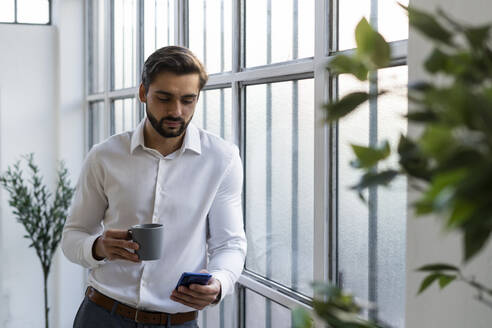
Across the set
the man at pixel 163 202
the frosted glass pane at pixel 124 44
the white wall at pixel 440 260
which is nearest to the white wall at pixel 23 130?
the frosted glass pane at pixel 124 44

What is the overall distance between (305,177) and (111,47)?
10.0ft

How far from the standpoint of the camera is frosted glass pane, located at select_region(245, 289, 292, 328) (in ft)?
7.82

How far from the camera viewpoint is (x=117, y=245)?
1.92 m

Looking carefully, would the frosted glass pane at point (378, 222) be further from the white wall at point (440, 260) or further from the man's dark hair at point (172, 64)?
the man's dark hair at point (172, 64)

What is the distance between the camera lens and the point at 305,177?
220cm

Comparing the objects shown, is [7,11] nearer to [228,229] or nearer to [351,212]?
[228,229]

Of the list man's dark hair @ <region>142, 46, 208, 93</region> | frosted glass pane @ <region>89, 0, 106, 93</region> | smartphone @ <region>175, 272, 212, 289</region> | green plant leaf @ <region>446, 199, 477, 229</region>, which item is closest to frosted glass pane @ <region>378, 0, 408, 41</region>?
man's dark hair @ <region>142, 46, 208, 93</region>

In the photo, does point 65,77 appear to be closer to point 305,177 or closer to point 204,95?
point 204,95

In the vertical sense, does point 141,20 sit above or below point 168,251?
above

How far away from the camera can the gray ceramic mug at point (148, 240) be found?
1.86m

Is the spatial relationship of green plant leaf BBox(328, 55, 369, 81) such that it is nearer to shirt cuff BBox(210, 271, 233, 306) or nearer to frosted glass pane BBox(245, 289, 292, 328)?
shirt cuff BBox(210, 271, 233, 306)

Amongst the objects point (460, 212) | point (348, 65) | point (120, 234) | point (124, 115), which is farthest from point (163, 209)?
point (124, 115)

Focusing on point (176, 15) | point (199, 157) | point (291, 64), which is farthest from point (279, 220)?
point (176, 15)

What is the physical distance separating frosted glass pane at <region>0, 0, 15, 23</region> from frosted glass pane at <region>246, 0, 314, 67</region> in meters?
3.43
